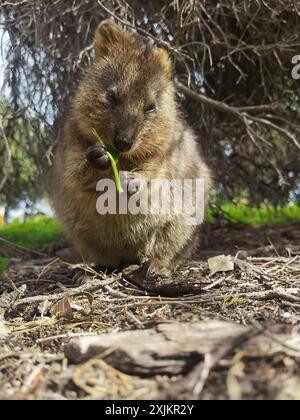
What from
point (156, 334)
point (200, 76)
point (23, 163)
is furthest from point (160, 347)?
point (23, 163)

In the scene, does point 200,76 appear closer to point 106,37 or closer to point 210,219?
point 106,37

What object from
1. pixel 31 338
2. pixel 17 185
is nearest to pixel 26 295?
pixel 31 338

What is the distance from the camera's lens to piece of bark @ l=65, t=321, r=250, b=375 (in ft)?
8.25

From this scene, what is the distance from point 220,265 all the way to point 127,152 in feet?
3.97

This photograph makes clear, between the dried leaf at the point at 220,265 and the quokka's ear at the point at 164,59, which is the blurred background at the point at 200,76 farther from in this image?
the dried leaf at the point at 220,265

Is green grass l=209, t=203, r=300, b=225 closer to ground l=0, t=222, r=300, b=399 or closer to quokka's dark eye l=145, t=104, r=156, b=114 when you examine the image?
ground l=0, t=222, r=300, b=399

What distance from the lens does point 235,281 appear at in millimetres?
4340

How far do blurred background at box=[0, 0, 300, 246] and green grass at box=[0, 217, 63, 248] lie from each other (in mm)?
621

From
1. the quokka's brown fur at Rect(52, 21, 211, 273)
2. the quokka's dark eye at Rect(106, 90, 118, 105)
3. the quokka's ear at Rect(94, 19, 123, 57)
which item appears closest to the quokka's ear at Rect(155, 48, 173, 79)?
the quokka's brown fur at Rect(52, 21, 211, 273)

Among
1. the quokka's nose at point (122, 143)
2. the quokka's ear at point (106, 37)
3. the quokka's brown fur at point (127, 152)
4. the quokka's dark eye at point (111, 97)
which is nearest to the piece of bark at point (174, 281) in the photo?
the quokka's brown fur at point (127, 152)

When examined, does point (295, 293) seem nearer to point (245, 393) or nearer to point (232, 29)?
point (245, 393)

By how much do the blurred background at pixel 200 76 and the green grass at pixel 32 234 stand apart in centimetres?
62

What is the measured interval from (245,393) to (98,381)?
64 centimetres

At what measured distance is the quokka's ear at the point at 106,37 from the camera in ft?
17.6
